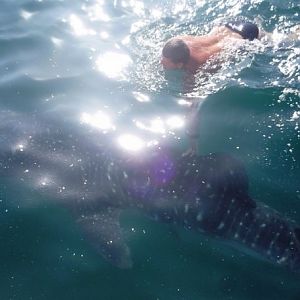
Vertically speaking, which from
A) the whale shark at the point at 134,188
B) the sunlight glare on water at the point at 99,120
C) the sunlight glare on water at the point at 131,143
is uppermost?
the sunlight glare on water at the point at 99,120

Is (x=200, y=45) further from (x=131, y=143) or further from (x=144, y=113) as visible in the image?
(x=131, y=143)

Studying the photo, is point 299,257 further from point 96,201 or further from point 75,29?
point 75,29

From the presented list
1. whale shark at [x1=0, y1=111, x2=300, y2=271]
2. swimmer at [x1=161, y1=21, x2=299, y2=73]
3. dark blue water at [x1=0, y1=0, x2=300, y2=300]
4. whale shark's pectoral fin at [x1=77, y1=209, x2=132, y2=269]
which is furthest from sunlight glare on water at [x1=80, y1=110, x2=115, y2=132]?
whale shark's pectoral fin at [x1=77, y1=209, x2=132, y2=269]

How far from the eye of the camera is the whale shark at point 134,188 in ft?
17.3

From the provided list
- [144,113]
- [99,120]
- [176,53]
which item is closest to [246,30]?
[176,53]

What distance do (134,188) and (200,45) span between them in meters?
3.67

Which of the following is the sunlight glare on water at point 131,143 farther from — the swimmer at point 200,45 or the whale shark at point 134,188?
the swimmer at point 200,45

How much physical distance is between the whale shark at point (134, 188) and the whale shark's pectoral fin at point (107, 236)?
13 millimetres

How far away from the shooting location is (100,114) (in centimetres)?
750

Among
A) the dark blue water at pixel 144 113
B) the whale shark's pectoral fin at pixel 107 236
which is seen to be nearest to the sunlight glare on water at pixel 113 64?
the dark blue water at pixel 144 113

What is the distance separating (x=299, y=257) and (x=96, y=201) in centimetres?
288

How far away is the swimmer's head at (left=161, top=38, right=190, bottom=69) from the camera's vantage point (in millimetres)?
7406

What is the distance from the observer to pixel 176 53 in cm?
741

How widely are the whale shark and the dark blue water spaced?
0.16m
